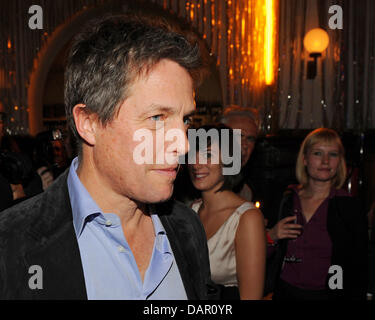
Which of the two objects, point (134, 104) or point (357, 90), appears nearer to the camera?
point (134, 104)

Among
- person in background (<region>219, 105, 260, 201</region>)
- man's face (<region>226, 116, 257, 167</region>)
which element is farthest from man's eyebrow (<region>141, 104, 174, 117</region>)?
man's face (<region>226, 116, 257, 167</region>)

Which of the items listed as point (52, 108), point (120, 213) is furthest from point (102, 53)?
point (52, 108)

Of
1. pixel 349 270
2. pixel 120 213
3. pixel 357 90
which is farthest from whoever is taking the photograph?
pixel 357 90

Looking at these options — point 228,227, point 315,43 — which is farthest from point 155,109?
point 315,43

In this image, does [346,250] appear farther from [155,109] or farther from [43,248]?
[43,248]

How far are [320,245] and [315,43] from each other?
3.46 metres

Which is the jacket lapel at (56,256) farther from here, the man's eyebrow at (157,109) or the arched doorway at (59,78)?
the arched doorway at (59,78)

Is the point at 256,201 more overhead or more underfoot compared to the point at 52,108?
more underfoot

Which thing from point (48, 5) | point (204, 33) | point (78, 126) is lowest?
point (78, 126)

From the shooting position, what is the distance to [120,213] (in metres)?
1.04

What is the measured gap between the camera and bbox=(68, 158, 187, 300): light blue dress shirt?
97 centimetres

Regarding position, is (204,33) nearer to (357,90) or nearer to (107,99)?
(357,90)

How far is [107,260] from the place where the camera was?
998 millimetres

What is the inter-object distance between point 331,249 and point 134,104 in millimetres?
1791
